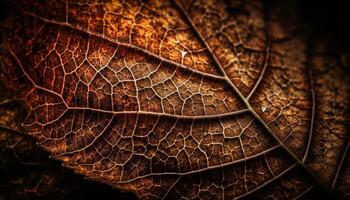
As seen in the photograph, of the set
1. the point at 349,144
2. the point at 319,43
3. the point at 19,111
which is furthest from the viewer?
the point at 19,111

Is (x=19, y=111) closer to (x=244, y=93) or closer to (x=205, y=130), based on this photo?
(x=205, y=130)

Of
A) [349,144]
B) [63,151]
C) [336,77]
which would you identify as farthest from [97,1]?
[349,144]

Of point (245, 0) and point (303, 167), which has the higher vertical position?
point (245, 0)

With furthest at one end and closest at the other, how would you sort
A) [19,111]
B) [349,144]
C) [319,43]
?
[19,111] < [349,144] < [319,43]

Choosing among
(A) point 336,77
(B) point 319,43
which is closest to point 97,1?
(B) point 319,43

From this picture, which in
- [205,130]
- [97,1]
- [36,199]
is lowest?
[36,199]

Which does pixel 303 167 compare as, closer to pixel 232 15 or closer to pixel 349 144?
pixel 349 144

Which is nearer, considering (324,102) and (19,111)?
(324,102)
